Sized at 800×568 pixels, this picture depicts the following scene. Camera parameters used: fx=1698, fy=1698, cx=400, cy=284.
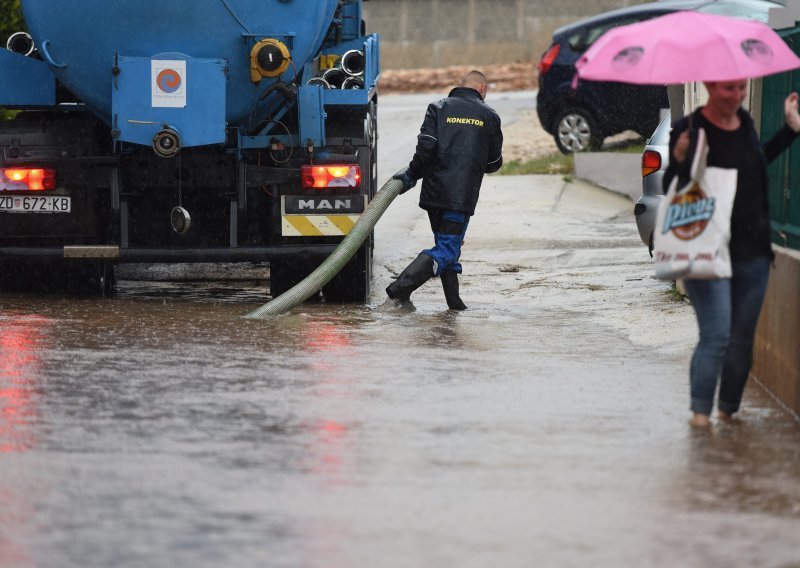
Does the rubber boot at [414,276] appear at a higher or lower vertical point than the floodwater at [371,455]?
lower

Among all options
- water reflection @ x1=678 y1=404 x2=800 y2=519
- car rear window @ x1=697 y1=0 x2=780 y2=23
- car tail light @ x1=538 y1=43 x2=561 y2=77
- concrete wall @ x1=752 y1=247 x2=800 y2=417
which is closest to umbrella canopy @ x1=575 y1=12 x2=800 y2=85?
concrete wall @ x1=752 y1=247 x2=800 y2=417

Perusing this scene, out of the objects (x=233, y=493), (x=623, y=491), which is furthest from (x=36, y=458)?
Answer: (x=623, y=491)

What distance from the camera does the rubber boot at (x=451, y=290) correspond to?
38.0 feet

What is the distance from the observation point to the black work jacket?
11.6m

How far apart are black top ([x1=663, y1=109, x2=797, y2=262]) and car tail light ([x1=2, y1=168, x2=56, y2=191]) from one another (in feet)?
18.4

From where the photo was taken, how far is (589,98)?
20.8 metres

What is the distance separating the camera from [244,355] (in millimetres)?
9086

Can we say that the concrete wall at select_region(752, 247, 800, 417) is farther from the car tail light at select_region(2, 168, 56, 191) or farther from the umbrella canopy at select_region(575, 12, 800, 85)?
the car tail light at select_region(2, 168, 56, 191)

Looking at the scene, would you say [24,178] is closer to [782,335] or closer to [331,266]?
[331,266]

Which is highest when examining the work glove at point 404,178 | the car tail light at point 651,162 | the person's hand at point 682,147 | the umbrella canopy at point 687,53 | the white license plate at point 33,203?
the umbrella canopy at point 687,53

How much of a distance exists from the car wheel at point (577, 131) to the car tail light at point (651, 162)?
29.5ft

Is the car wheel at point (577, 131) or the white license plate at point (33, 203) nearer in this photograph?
the white license plate at point (33, 203)

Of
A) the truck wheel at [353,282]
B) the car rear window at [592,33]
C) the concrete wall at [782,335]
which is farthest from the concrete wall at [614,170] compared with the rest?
the concrete wall at [782,335]

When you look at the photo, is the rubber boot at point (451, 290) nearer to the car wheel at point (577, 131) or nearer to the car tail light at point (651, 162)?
the car tail light at point (651, 162)
